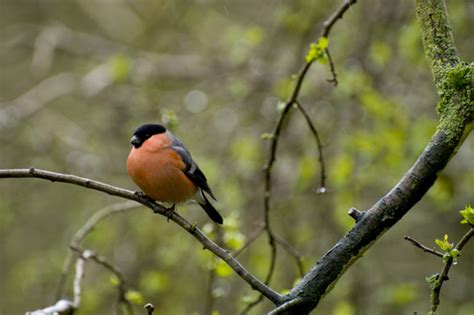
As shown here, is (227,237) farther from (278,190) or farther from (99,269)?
(99,269)

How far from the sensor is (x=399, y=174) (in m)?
4.88

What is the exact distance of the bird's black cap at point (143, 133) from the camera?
3225 millimetres

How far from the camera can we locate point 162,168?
3.16 metres

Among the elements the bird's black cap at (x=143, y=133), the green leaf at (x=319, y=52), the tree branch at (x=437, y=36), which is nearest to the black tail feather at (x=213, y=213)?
the bird's black cap at (x=143, y=133)

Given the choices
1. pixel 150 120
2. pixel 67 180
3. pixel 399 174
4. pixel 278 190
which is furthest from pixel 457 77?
pixel 150 120

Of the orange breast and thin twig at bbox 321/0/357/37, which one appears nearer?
thin twig at bbox 321/0/357/37

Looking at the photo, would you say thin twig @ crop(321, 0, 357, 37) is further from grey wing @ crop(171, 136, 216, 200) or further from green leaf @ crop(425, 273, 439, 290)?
green leaf @ crop(425, 273, 439, 290)

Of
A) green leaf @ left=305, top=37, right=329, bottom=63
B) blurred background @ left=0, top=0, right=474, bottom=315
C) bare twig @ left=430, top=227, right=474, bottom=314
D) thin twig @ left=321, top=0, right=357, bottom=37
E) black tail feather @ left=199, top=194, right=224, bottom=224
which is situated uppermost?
blurred background @ left=0, top=0, right=474, bottom=315

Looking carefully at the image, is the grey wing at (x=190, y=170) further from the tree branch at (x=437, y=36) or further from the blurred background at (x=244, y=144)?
the tree branch at (x=437, y=36)

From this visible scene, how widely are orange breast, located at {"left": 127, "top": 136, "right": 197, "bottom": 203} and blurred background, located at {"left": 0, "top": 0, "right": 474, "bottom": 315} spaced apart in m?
1.10

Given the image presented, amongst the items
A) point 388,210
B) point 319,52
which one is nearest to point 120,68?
point 319,52

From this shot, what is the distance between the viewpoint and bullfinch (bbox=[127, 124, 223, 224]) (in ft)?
10.1

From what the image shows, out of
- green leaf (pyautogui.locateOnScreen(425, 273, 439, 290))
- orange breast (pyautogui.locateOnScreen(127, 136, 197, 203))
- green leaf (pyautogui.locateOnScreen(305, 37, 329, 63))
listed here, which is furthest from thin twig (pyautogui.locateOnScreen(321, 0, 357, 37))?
green leaf (pyautogui.locateOnScreen(425, 273, 439, 290))

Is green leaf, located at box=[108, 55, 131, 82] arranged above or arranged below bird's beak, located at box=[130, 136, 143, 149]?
above
